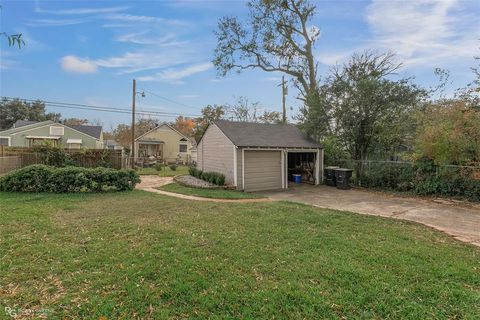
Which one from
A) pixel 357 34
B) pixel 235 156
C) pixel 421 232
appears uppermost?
pixel 357 34

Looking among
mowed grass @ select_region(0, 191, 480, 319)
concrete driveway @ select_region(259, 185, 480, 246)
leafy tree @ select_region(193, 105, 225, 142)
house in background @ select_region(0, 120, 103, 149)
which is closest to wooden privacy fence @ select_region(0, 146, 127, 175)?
mowed grass @ select_region(0, 191, 480, 319)

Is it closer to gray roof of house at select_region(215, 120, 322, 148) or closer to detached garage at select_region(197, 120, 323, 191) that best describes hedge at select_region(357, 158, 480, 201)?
detached garage at select_region(197, 120, 323, 191)

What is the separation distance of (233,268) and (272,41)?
61.5 ft

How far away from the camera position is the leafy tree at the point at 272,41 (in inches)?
731

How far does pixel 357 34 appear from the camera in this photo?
483 inches

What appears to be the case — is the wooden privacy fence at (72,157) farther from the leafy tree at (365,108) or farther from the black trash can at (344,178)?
the black trash can at (344,178)

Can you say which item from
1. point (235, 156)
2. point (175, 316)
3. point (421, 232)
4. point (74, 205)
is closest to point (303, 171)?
point (235, 156)

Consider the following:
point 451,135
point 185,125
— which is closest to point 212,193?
point 451,135

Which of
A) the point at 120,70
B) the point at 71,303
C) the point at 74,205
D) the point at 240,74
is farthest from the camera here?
the point at 240,74

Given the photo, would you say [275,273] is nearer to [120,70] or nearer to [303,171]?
[303,171]

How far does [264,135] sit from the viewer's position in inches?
544

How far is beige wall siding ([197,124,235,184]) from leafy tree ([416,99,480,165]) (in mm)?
7621

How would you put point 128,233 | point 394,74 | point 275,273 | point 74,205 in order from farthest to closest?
point 394,74 → point 74,205 → point 128,233 → point 275,273

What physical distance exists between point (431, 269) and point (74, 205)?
8.52m
